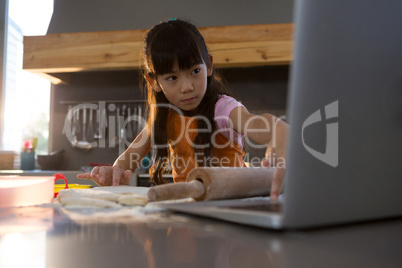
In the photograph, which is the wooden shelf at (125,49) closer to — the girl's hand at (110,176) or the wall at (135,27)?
the wall at (135,27)

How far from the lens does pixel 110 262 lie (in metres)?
0.19

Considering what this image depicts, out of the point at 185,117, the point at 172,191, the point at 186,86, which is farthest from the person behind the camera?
the point at 185,117

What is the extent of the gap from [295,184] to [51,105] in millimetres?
3026

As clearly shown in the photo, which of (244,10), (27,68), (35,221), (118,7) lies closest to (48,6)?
(118,7)

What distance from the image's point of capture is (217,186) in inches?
16.3

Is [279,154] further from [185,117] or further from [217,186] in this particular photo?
[185,117]

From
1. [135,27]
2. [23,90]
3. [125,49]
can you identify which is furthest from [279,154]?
[23,90]

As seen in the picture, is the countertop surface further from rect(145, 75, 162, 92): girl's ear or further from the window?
the window

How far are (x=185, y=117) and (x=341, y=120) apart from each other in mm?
1073

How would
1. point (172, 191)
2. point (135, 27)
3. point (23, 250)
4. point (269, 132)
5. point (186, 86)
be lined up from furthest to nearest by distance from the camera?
point (135, 27) < point (186, 86) < point (269, 132) < point (172, 191) < point (23, 250)

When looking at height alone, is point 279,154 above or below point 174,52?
below

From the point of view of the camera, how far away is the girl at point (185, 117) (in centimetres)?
99

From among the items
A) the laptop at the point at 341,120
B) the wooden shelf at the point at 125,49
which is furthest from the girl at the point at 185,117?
the wooden shelf at the point at 125,49

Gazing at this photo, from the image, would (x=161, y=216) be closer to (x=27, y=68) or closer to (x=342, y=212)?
(x=342, y=212)
